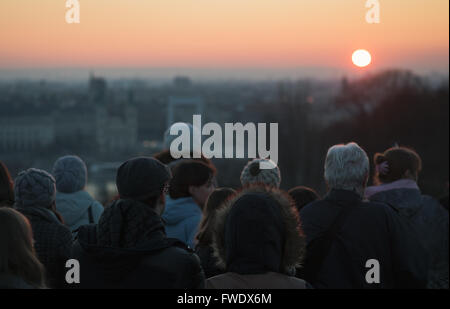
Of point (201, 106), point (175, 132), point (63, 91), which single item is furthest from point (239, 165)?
point (63, 91)

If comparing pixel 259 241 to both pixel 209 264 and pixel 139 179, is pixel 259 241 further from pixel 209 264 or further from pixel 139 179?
pixel 209 264

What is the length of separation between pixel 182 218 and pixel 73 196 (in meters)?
0.89

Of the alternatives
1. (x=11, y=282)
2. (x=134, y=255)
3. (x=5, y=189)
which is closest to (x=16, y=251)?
(x=11, y=282)

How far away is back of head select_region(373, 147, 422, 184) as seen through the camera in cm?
469

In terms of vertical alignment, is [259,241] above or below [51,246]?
above

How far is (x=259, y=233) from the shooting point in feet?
9.25

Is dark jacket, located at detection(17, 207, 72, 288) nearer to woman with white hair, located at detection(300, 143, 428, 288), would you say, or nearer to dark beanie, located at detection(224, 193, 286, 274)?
dark beanie, located at detection(224, 193, 286, 274)

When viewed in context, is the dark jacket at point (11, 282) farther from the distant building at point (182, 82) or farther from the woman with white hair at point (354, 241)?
the distant building at point (182, 82)

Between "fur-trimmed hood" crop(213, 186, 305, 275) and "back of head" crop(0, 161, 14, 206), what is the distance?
1.50 meters

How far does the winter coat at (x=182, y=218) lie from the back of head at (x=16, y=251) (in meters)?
1.55

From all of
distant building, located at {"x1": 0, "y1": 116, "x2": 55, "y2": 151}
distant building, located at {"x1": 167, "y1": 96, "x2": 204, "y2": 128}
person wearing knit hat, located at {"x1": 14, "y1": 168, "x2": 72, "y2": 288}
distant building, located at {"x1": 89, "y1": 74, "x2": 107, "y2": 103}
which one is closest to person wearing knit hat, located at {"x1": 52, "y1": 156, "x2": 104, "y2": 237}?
person wearing knit hat, located at {"x1": 14, "y1": 168, "x2": 72, "y2": 288}

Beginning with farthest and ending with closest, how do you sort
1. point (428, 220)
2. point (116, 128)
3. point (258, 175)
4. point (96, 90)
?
point (96, 90) → point (116, 128) → point (428, 220) → point (258, 175)

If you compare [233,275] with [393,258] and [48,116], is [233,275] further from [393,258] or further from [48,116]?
[48,116]

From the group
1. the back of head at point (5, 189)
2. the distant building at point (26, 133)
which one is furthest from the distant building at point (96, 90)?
the back of head at point (5, 189)
